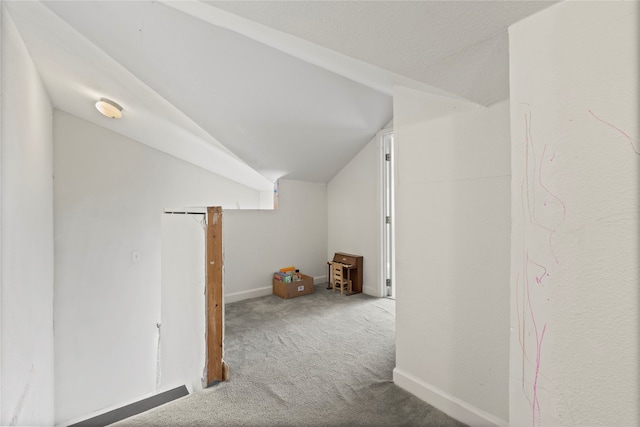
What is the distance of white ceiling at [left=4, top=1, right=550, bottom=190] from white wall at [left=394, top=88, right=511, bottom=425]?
190 millimetres

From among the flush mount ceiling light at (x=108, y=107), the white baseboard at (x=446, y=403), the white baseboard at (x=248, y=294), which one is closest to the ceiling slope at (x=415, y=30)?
the white baseboard at (x=446, y=403)

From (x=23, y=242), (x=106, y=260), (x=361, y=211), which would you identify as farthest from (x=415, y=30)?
(x=106, y=260)

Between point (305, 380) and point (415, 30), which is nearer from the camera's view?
point (415, 30)

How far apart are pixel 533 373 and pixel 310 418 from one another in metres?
1.07

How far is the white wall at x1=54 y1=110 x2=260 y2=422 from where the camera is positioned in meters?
2.62

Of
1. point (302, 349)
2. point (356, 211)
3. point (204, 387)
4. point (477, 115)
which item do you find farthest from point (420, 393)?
point (356, 211)

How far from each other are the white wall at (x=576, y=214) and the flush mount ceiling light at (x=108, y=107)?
269cm

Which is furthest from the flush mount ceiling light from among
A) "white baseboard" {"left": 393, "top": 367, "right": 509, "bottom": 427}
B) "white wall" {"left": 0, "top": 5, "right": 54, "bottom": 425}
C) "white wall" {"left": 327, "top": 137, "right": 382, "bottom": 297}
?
"white baseboard" {"left": 393, "top": 367, "right": 509, "bottom": 427}

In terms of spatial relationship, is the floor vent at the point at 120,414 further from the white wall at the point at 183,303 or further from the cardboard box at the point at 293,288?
the cardboard box at the point at 293,288

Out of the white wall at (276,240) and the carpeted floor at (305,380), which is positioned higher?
the white wall at (276,240)

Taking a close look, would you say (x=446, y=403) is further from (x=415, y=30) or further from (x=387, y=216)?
(x=387, y=216)

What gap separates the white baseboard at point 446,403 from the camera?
1314 mm

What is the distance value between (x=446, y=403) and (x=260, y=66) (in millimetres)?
2217

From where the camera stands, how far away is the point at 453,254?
56.5 inches
